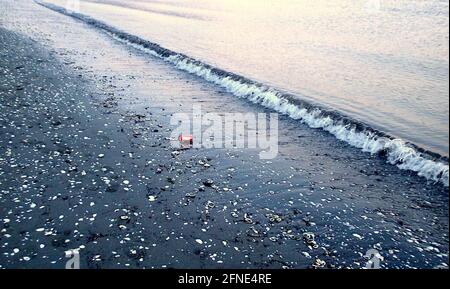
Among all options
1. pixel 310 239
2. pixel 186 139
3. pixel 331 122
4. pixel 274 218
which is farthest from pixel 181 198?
pixel 331 122

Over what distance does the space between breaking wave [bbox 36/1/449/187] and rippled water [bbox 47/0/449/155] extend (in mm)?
915

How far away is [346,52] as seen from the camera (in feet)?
102

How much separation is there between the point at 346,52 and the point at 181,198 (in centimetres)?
2603

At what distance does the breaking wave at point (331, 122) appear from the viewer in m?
13.2

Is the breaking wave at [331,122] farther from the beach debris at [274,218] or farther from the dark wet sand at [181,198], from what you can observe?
the beach debris at [274,218]

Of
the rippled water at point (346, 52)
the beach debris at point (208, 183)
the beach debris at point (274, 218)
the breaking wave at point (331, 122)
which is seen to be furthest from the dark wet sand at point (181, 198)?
the rippled water at point (346, 52)

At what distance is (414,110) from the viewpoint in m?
18.0

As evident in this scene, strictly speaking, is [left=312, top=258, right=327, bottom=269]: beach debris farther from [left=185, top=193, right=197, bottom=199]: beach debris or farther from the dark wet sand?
[left=185, top=193, right=197, bottom=199]: beach debris

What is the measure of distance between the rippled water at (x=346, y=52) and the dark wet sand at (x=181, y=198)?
4398 mm
